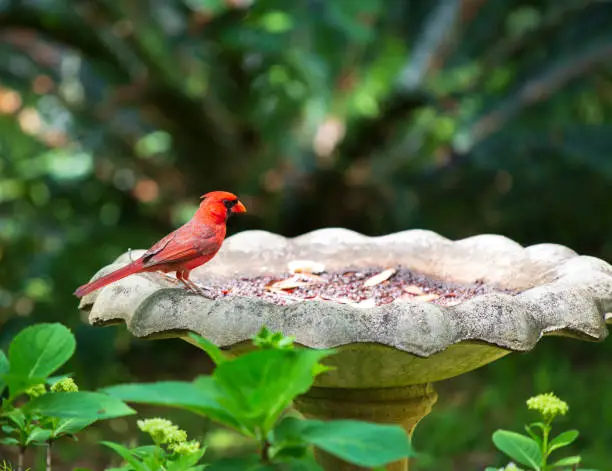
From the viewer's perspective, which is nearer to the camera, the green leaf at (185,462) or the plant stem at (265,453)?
the plant stem at (265,453)

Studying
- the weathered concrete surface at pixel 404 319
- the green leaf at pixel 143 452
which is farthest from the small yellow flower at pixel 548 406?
the green leaf at pixel 143 452

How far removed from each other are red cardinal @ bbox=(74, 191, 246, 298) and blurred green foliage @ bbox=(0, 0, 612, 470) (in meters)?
1.97

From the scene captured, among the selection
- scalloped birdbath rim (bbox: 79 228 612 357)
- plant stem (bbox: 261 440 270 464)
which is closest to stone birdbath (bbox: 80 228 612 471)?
scalloped birdbath rim (bbox: 79 228 612 357)

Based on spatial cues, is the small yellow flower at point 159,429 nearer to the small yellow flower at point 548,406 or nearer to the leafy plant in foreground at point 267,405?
the leafy plant in foreground at point 267,405

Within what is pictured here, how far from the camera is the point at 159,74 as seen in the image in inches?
151

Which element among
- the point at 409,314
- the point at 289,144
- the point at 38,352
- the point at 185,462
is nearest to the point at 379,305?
the point at 409,314

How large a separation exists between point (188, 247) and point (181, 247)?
0.01m

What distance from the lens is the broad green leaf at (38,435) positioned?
1.06 m

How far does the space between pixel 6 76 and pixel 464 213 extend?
7.05 ft

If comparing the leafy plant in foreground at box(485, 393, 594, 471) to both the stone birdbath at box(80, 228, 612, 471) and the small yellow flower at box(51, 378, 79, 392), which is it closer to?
the stone birdbath at box(80, 228, 612, 471)

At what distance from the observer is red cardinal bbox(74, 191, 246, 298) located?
1.39m

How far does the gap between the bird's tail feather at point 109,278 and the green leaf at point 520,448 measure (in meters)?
0.63

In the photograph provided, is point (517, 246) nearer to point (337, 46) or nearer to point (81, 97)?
point (337, 46)

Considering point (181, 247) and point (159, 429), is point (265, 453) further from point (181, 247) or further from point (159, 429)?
point (181, 247)
